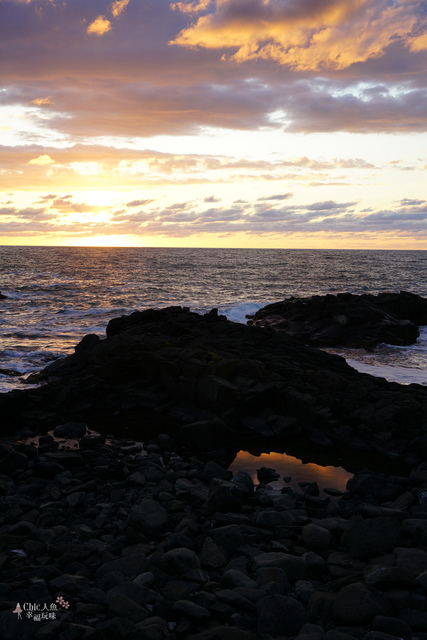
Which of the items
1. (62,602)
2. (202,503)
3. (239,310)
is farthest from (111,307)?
(62,602)

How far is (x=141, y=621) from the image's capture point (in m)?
5.19

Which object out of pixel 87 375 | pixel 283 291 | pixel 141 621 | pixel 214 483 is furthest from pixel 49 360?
pixel 283 291

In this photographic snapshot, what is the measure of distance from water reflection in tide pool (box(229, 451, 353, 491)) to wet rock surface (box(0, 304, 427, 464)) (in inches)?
27.8

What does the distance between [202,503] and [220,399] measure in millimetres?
5297

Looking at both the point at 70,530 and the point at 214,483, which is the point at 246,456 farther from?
the point at 70,530

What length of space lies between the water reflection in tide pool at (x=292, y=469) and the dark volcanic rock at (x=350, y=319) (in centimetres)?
1594

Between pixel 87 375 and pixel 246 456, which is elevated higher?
pixel 87 375

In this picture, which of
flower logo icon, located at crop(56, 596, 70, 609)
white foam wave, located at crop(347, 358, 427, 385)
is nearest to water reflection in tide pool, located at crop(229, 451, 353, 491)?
flower logo icon, located at crop(56, 596, 70, 609)

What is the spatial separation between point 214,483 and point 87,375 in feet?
28.9

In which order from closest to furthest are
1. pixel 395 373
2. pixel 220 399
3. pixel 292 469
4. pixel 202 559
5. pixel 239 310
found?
pixel 202 559
pixel 292 469
pixel 220 399
pixel 395 373
pixel 239 310

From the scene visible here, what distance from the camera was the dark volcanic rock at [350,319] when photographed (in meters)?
27.3

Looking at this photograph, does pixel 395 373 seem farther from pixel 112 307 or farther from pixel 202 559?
pixel 112 307

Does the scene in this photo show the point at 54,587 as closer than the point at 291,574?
Yes

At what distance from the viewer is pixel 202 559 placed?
6.57m
